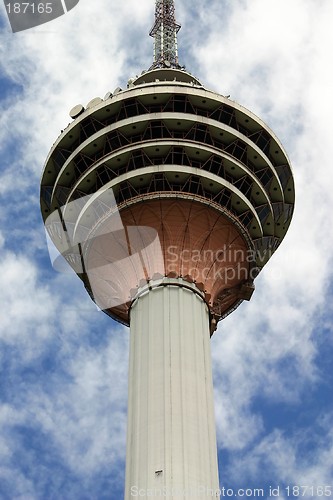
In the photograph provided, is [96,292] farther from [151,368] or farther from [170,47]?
[170,47]

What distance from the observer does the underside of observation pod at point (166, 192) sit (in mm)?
46125

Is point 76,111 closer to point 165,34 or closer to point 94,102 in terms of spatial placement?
point 94,102

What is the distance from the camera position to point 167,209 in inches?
1829

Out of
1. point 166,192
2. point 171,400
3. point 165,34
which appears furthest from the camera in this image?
point 165,34

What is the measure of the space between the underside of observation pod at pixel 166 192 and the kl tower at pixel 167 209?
64 millimetres

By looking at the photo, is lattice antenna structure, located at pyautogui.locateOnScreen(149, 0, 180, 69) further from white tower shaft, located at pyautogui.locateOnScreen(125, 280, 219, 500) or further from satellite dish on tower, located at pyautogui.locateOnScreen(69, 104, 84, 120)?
white tower shaft, located at pyautogui.locateOnScreen(125, 280, 219, 500)

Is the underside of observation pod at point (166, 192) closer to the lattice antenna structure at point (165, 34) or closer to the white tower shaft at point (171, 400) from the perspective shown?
the white tower shaft at point (171, 400)

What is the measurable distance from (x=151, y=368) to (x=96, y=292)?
31.3 ft

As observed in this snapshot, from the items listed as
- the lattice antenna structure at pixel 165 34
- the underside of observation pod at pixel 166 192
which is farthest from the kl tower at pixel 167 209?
the lattice antenna structure at pixel 165 34

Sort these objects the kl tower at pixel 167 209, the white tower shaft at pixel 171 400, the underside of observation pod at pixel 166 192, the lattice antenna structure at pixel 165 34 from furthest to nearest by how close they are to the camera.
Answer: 1. the lattice antenna structure at pixel 165 34
2. the underside of observation pod at pixel 166 192
3. the kl tower at pixel 167 209
4. the white tower shaft at pixel 171 400

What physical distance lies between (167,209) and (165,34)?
2188 cm

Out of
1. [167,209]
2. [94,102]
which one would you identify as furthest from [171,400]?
[94,102]

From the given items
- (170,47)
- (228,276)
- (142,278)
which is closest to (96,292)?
(142,278)

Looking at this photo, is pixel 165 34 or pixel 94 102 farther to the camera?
pixel 165 34
